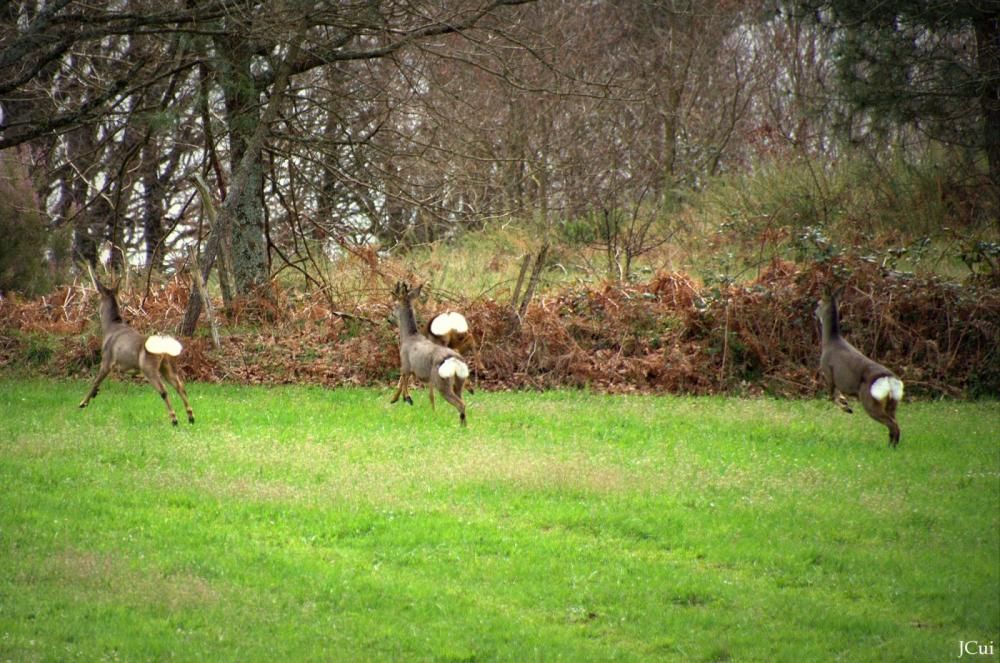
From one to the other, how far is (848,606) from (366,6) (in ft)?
30.7

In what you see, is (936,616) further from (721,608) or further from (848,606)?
(721,608)

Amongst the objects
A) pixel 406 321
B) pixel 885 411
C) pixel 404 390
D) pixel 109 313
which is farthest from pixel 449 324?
pixel 885 411

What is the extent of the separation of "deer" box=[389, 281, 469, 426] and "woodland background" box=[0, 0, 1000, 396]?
6.48ft

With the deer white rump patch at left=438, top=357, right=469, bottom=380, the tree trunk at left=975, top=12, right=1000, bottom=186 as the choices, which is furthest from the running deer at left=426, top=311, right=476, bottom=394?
the tree trunk at left=975, top=12, right=1000, bottom=186

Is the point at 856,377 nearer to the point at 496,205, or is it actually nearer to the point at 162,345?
the point at 162,345

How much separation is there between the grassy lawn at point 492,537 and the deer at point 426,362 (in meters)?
0.38

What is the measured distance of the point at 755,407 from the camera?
13.6 metres

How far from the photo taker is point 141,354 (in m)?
12.0

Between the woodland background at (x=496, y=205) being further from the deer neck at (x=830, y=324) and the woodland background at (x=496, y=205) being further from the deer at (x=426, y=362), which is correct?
the deer neck at (x=830, y=324)

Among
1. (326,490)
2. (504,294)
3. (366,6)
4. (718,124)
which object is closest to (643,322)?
(504,294)

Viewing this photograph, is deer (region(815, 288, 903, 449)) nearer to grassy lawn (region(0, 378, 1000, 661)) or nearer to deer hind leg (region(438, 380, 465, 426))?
grassy lawn (region(0, 378, 1000, 661))

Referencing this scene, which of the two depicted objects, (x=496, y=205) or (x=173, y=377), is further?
(x=496, y=205)

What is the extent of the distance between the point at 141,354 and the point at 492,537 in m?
5.38

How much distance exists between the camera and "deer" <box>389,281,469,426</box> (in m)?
11.8
